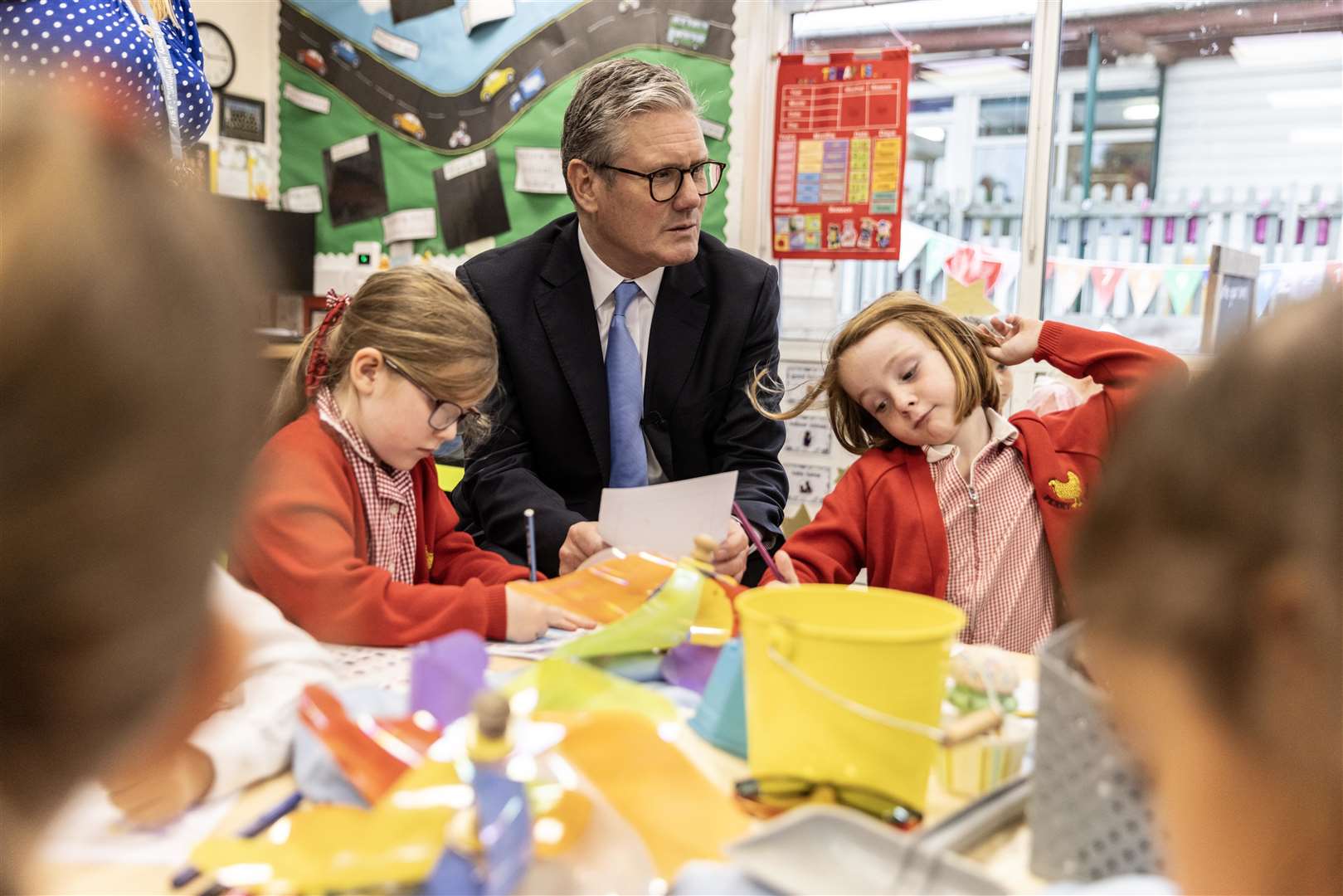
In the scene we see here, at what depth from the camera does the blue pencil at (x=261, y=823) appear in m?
0.61

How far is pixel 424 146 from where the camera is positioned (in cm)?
400

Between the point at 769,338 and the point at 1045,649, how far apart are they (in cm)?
155

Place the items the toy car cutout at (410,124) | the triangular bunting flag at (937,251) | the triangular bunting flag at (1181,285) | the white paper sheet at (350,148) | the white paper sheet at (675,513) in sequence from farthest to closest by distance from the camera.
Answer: the white paper sheet at (350,148), the toy car cutout at (410,124), the triangular bunting flag at (937,251), the triangular bunting flag at (1181,285), the white paper sheet at (675,513)

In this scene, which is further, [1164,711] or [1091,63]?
[1091,63]

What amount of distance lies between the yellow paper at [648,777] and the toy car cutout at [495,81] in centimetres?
352

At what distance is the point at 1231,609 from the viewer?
0.43 m

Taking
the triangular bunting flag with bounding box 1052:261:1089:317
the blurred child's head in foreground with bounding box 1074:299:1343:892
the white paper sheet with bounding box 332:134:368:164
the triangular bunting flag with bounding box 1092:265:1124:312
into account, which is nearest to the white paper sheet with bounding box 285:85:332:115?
the white paper sheet with bounding box 332:134:368:164

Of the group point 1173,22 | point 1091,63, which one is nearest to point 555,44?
point 1091,63

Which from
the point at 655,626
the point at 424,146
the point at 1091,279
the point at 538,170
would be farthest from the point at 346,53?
the point at 655,626

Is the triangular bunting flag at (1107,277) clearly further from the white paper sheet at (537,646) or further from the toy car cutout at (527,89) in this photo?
the white paper sheet at (537,646)

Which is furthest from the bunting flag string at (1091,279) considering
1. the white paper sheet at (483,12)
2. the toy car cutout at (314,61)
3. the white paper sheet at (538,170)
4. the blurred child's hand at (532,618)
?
the blurred child's hand at (532,618)

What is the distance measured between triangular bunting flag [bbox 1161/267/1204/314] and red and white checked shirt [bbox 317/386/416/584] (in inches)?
112

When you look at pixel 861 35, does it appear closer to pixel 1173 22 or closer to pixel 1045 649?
pixel 1173 22

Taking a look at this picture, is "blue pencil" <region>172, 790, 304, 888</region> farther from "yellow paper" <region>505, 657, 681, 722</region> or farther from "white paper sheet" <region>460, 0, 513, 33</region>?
"white paper sheet" <region>460, 0, 513, 33</region>
